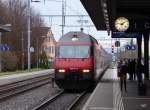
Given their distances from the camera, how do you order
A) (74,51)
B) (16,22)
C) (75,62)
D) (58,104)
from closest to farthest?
(58,104) < (75,62) < (74,51) < (16,22)

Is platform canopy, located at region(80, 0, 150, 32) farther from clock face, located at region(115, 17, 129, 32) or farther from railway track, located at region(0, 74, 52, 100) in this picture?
railway track, located at region(0, 74, 52, 100)

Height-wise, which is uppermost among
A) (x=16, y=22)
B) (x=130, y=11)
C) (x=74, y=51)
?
(x=16, y=22)

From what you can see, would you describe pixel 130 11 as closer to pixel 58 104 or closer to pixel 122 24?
pixel 122 24

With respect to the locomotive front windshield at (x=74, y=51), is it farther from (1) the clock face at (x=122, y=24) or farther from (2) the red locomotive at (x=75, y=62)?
(1) the clock face at (x=122, y=24)

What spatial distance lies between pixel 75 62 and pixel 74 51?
79 cm

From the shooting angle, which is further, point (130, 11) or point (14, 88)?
point (14, 88)

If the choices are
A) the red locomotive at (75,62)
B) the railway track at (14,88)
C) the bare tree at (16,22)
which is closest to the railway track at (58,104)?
the red locomotive at (75,62)

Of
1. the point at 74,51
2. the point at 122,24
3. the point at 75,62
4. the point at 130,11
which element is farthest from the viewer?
the point at 74,51

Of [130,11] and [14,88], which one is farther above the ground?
[130,11]

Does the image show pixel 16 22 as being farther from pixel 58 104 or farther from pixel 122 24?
pixel 58 104

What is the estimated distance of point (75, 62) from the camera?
28891 mm

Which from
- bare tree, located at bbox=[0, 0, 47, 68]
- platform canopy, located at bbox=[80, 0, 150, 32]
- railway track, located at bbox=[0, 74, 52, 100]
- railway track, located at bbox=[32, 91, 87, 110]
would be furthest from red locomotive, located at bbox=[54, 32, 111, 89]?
bare tree, located at bbox=[0, 0, 47, 68]

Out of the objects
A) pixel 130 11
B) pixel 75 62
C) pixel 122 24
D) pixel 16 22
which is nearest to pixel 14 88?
pixel 75 62

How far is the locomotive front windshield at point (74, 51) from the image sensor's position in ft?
95.9
